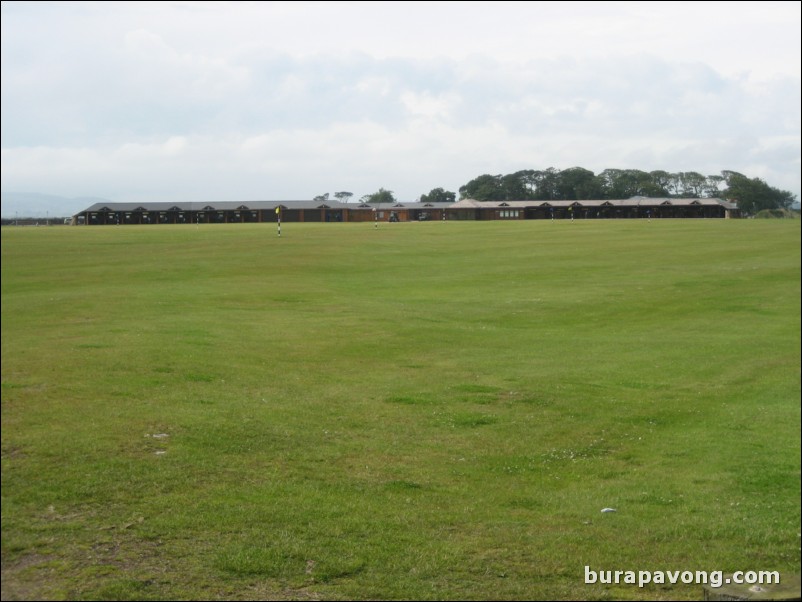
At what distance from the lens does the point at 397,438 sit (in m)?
9.52

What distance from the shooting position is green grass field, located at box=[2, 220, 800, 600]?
574 cm

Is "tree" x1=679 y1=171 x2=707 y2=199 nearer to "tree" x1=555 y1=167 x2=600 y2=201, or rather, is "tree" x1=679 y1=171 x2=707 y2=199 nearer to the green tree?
"tree" x1=555 y1=167 x2=600 y2=201

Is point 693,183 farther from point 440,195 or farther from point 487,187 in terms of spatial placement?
point 440,195

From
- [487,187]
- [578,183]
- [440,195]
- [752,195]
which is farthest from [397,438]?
[440,195]

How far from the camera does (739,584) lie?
15.5ft

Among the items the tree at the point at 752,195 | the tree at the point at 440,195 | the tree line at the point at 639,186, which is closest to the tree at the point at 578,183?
the tree line at the point at 639,186

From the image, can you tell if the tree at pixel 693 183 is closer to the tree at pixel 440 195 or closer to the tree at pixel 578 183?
the tree at pixel 578 183

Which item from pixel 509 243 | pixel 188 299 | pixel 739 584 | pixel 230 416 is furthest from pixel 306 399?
pixel 509 243

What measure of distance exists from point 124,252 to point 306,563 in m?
10.7

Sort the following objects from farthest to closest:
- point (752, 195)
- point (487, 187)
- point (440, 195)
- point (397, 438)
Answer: point (440, 195) < point (487, 187) < point (397, 438) < point (752, 195)

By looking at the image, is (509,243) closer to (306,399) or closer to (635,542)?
(306,399)

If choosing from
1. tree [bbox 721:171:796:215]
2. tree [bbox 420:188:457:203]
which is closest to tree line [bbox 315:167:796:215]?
Answer: tree [bbox 721:171:796:215]

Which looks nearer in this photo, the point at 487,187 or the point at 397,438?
the point at 397,438

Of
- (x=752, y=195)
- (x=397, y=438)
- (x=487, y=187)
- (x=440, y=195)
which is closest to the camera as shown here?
(x=752, y=195)
